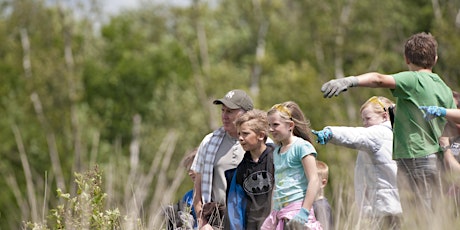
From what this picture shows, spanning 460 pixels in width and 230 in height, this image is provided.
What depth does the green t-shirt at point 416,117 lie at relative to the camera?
708cm

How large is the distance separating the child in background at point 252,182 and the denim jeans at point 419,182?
3.14 feet

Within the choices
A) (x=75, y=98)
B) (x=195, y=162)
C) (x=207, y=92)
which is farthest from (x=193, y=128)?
(x=195, y=162)

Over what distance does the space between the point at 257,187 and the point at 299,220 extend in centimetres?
74

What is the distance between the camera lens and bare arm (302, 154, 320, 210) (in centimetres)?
707

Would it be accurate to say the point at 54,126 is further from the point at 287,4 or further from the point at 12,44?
the point at 287,4

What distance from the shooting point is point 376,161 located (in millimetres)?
7902

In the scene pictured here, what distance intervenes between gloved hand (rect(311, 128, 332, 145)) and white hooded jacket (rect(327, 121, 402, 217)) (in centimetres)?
22

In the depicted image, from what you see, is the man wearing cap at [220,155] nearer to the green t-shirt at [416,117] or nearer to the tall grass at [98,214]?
the tall grass at [98,214]

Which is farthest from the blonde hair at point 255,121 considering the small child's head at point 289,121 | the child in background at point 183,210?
the child in background at point 183,210

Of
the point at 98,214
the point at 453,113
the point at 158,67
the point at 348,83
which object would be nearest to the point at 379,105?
the point at 453,113

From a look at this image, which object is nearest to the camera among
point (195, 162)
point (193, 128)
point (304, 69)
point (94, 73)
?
point (195, 162)

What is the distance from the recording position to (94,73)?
153ft

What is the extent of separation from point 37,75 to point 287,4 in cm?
1159

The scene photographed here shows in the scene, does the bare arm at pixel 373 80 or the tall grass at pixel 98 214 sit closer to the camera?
the bare arm at pixel 373 80
